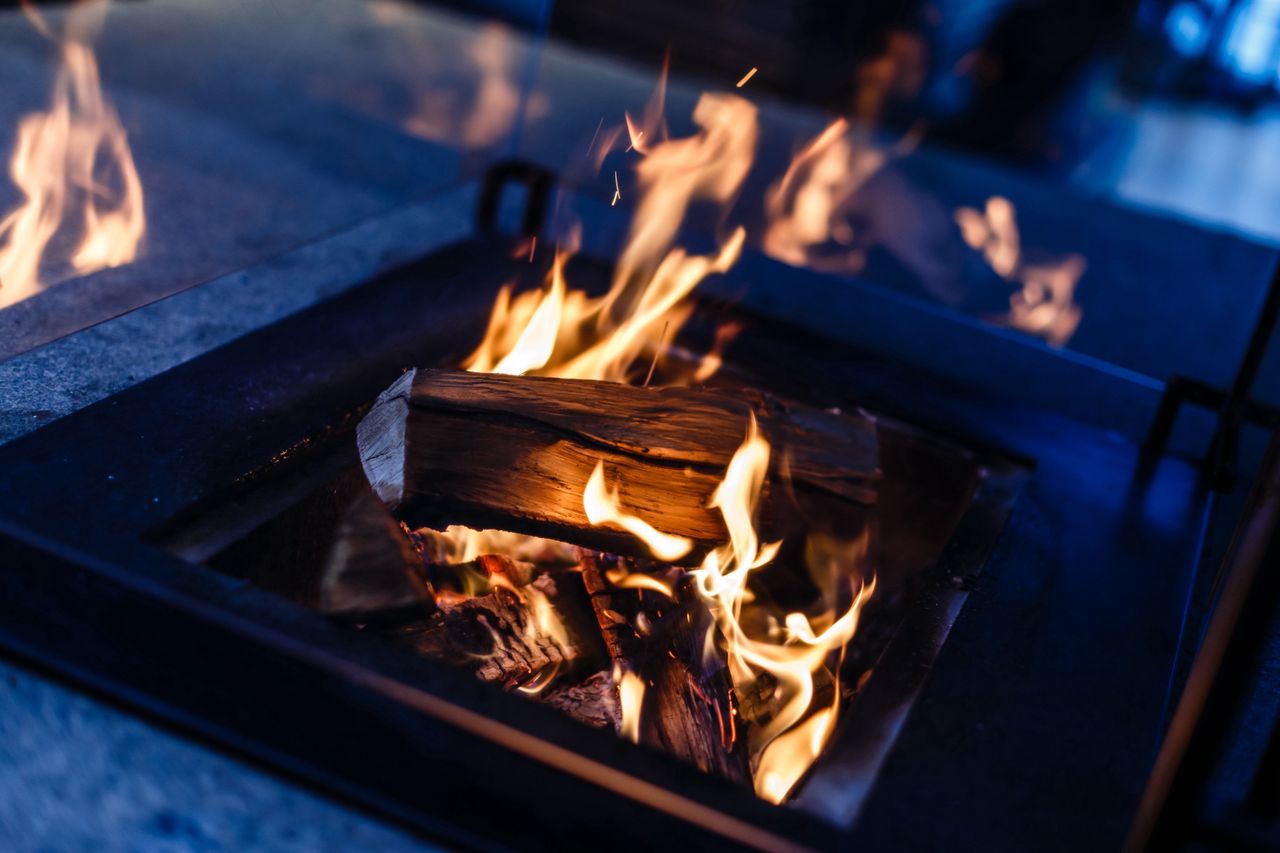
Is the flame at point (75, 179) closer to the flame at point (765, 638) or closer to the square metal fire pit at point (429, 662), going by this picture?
the square metal fire pit at point (429, 662)

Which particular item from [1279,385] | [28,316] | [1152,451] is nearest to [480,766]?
[28,316]

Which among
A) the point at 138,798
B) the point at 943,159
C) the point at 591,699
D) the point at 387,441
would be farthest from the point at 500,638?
the point at 943,159

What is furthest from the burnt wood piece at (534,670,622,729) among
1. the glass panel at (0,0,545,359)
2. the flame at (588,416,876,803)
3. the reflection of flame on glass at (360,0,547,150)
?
the reflection of flame on glass at (360,0,547,150)

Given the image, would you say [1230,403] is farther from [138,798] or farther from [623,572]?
[138,798]

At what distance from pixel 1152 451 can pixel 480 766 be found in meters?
1.06

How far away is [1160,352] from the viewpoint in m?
2.35

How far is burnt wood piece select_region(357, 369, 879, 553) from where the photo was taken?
1.11 meters

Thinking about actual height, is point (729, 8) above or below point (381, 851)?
above

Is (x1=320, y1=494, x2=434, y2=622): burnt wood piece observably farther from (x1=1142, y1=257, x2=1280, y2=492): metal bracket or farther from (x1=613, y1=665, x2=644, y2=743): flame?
(x1=1142, y1=257, x2=1280, y2=492): metal bracket

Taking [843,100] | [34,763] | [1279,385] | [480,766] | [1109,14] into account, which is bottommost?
[34,763]

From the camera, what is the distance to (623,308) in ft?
5.33

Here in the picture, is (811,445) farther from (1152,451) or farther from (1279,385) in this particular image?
(1279,385)

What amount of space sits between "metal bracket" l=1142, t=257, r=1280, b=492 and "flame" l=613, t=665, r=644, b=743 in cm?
83

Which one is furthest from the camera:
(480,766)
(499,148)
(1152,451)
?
(499,148)
